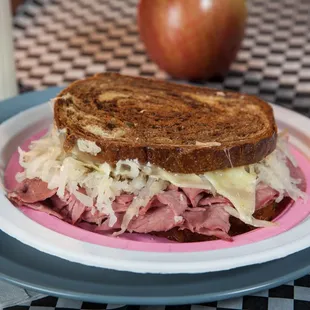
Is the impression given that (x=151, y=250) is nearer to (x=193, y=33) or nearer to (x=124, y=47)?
(x=193, y=33)

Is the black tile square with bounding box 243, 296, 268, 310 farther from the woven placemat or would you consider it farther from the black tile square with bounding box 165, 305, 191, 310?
the woven placemat

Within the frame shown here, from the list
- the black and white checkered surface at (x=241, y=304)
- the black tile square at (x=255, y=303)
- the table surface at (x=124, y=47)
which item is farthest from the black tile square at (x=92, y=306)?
the table surface at (x=124, y=47)

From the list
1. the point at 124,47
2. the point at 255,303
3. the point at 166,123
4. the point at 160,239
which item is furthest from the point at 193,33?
the point at 255,303

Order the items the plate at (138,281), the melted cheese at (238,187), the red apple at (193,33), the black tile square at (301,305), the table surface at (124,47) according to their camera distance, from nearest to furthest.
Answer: the plate at (138,281) < the black tile square at (301,305) < the melted cheese at (238,187) < the red apple at (193,33) < the table surface at (124,47)

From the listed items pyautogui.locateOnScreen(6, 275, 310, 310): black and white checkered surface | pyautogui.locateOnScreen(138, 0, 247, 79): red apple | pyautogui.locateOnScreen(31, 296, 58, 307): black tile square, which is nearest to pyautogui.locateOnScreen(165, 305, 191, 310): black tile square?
pyautogui.locateOnScreen(6, 275, 310, 310): black and white checkered surface

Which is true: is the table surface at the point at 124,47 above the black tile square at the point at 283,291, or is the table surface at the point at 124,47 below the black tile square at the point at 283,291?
below

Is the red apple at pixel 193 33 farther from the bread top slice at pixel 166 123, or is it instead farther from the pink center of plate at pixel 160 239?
the pink center of plate at pixel 160 239
